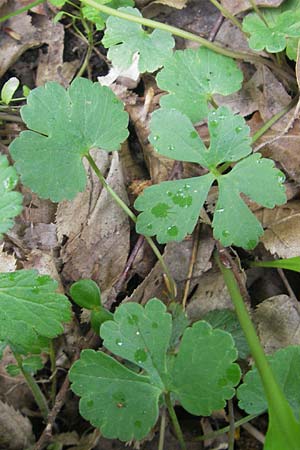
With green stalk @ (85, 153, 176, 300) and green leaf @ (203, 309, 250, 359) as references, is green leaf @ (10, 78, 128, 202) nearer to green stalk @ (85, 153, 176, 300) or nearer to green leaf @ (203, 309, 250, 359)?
green stalk @ (85, 153, 176, 300)

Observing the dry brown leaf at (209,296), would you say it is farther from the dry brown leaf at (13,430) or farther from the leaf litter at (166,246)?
the dry brown leaf at (13,430)

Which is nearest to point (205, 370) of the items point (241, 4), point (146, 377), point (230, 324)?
point (146, 377)

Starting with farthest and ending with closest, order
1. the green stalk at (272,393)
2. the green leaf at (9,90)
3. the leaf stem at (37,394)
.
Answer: the green leaf at (9,90), the leaf stem at (37,394), the green stalk at (272,393)

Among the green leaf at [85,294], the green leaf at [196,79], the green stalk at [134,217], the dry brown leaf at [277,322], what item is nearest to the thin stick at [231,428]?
the dry brown leaf at [277,322]

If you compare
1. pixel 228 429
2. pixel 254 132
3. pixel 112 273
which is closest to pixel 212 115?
pixel 254 132

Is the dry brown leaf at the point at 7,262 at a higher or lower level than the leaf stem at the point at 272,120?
lower

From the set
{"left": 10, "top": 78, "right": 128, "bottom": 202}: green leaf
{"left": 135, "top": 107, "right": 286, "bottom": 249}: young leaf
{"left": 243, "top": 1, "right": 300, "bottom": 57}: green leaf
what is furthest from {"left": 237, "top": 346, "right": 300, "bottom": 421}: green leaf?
{"left": 243, "top": 1, "right": 300, "bottom": 57}: green leaf
